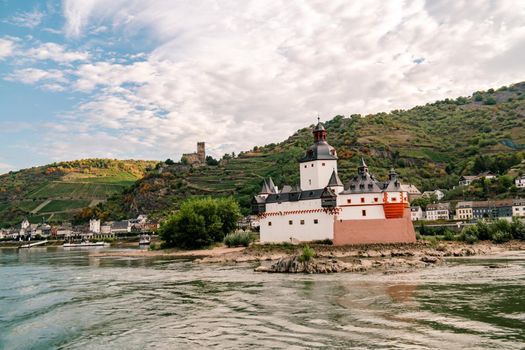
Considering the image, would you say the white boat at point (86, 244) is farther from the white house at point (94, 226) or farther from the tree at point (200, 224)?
the tree at point (200, 224)

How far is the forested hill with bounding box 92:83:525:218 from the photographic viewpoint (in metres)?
101

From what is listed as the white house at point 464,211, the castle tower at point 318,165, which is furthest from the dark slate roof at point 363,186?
the white house at point 464,211

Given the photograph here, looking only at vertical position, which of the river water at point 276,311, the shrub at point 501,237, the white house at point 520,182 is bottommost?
the river water at point 276,311

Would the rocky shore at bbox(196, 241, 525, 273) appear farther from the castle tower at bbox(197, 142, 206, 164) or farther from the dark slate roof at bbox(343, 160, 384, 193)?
the castle tower at bbox(197, 142, 206, 164)

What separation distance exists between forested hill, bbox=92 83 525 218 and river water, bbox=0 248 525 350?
2458 inches

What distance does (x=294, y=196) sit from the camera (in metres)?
49.2

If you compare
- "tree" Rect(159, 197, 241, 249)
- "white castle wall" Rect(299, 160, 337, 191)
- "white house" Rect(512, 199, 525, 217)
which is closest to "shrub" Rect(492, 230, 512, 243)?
"white castle wall" Rect(299, 160, 337, 191)

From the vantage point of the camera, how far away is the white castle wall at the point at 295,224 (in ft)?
154

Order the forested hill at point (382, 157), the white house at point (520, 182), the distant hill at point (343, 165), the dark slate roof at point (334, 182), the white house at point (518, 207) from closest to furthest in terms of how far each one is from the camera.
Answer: the dark slate roof at point (334, 182) → the white house at point (518, 207) → the white house at point (520, 182) → the forested hill at point (382, 157) → the distant hill at point (343, 165)

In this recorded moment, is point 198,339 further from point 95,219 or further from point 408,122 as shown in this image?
point 408,122

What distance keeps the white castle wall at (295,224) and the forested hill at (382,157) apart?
131ft

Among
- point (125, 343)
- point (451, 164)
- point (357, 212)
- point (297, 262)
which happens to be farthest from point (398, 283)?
point (451, 164)

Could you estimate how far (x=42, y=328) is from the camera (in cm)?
1841

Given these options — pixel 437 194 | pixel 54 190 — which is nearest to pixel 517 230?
pixel 437 194
